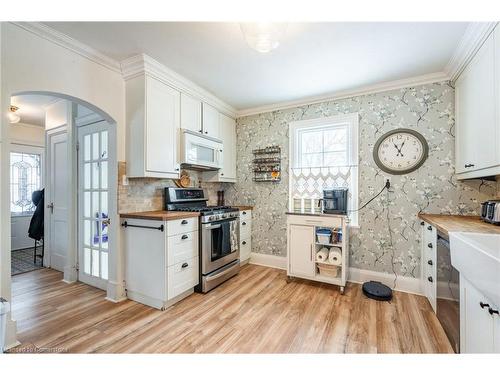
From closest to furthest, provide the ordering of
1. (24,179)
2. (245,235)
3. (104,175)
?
1. (104,175)
2. (245,235)
3. (24,179)

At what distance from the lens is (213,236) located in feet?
8.82

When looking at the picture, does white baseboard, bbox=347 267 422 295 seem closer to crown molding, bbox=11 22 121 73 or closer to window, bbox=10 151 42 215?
crown molding, bbox=11 22 121 73

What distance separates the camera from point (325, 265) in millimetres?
2688

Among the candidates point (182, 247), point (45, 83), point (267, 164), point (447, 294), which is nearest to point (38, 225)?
point (45, 83)

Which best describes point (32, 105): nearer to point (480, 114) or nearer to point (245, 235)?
point (245, 235)

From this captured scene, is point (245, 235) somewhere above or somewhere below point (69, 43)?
below

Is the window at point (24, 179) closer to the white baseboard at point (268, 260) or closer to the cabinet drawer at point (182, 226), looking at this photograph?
the cabinet drawer at point (182, 226)

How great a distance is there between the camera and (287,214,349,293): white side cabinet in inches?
101

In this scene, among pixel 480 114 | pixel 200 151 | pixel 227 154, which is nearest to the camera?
pixel 480 114

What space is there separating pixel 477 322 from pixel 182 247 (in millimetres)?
2284
